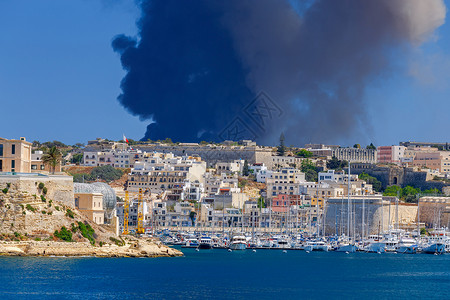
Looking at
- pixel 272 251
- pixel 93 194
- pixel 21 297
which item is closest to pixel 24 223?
pixel 93 194

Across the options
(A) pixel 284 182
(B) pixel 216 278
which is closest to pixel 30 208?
(B) pixel 216 278

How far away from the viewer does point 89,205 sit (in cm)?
6888

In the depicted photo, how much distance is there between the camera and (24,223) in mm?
61344

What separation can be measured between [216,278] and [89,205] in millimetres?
11977

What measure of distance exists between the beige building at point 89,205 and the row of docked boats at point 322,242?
19.9 metres

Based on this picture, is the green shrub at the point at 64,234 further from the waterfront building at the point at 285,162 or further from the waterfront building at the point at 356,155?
the waterfront building at the point at 356,155

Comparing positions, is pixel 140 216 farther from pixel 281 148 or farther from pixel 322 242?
pixel 281 148

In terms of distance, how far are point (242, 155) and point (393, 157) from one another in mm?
23913

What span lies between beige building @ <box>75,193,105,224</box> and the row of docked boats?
19926 mm

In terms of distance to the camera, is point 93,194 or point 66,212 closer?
point 66,212

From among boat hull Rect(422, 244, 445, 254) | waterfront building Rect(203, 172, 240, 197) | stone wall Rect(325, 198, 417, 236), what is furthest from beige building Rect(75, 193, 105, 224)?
waterfront building Rect(203, 172, 240, 197)

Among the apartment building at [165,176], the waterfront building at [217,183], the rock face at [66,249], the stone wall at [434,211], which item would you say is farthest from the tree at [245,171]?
the rock face at [66,249]

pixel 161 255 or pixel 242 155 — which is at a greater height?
pixel 242 155

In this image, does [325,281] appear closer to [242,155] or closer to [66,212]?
[66,212]
